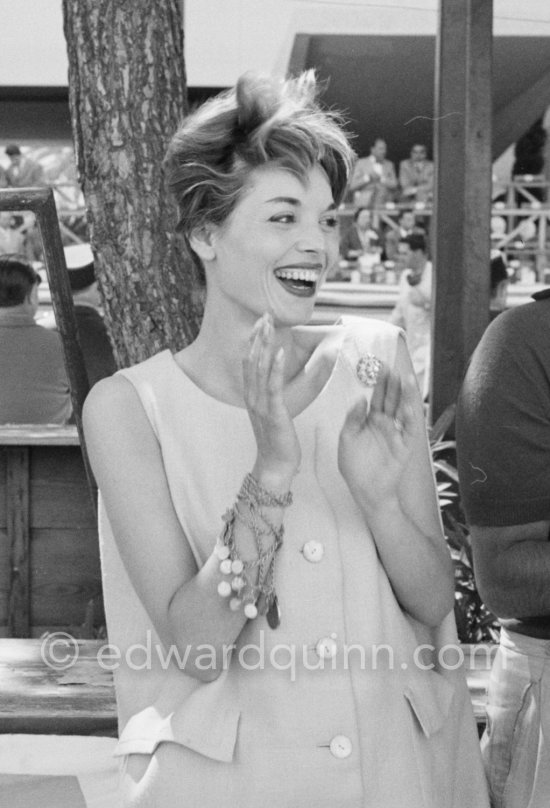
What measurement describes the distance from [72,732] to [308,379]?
113 cm

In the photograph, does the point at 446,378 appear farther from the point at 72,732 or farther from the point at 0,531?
the point at 72,732

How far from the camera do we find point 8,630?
4867 millimetres

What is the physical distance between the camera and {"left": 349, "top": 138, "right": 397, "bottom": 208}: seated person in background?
684 cm

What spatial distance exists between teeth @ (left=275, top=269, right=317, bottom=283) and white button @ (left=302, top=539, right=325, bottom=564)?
39 centimetres

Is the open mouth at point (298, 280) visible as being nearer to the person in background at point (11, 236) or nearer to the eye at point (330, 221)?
the eye at point (330, 221)

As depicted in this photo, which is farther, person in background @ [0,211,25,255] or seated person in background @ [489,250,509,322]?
seated person in background @ [489,250,509,322]

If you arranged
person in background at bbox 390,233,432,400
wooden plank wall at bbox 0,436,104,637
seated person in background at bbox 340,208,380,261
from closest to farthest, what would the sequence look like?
wooden plank wall at bbox 0,436,104,637 < person in background at bbox 390,233,432,400 < seated person in background at bbox 340,208,380,261

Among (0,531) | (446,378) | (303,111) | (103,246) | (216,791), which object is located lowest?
(0,531)

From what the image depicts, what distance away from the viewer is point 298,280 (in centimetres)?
182

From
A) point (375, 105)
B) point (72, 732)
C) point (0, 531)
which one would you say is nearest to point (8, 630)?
point (0, 531)

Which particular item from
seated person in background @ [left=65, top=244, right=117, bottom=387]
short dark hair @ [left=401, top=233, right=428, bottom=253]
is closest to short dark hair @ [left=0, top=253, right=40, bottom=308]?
seated person in background @ [left=65, top=244, right=117, bottom=387]
